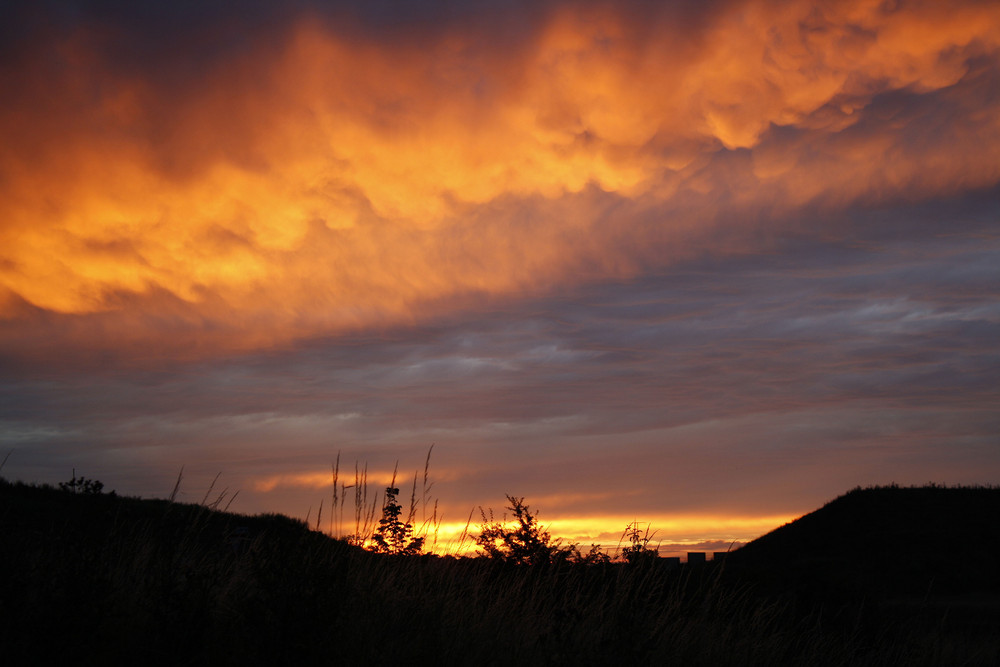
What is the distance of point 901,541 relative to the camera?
3409 cm

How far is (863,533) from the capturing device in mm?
36469

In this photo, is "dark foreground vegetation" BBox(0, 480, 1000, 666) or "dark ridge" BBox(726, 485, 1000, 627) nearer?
"dark foreground vegetation" BBox(0, 480, 1000, 666)

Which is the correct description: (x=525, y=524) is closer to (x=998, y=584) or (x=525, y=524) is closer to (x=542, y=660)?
(x=542, y=660)

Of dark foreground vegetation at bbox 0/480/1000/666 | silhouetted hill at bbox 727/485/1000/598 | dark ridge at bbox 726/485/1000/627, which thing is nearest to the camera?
dark foreground vegetation at bbox 0/480/1000/666

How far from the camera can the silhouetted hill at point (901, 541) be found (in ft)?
96.1

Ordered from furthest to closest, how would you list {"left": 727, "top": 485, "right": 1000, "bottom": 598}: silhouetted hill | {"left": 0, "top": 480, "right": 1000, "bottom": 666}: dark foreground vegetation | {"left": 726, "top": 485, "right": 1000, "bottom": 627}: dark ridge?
1. {"left": 727, "top": 485, "right": 1000, "bottom": 598}: silhouetted hill
2. {"left": 726, "top": 485, "right": 1000, "bottom": 627}: dark ridge
3. {"left": 0, "top": 480, "right": 1000, "bottom": 666}: dark foreground vegetation

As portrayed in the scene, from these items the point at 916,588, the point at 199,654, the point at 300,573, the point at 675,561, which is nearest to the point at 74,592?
the point at 199,654

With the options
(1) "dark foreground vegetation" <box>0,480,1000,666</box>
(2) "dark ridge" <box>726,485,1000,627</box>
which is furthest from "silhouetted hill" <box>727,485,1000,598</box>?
(1) "dark foreground vegetation" <box>0,480,1000,666</box>

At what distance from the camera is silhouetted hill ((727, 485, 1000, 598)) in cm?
2928

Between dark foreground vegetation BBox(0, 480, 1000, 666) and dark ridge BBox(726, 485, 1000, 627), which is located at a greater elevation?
dark ridge BBox(726, 485, 1000, 627)

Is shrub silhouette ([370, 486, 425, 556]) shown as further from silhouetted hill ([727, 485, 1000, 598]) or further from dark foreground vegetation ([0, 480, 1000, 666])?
silhouetted hill ([727, 485, 1000, 598])

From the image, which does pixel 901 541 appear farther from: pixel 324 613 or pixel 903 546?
pixel 324 613

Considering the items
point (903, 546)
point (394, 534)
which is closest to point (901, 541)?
point (903, 546)

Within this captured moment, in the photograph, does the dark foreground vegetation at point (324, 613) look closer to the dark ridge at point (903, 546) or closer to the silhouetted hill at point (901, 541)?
the dark ridge at point (903, 546)
